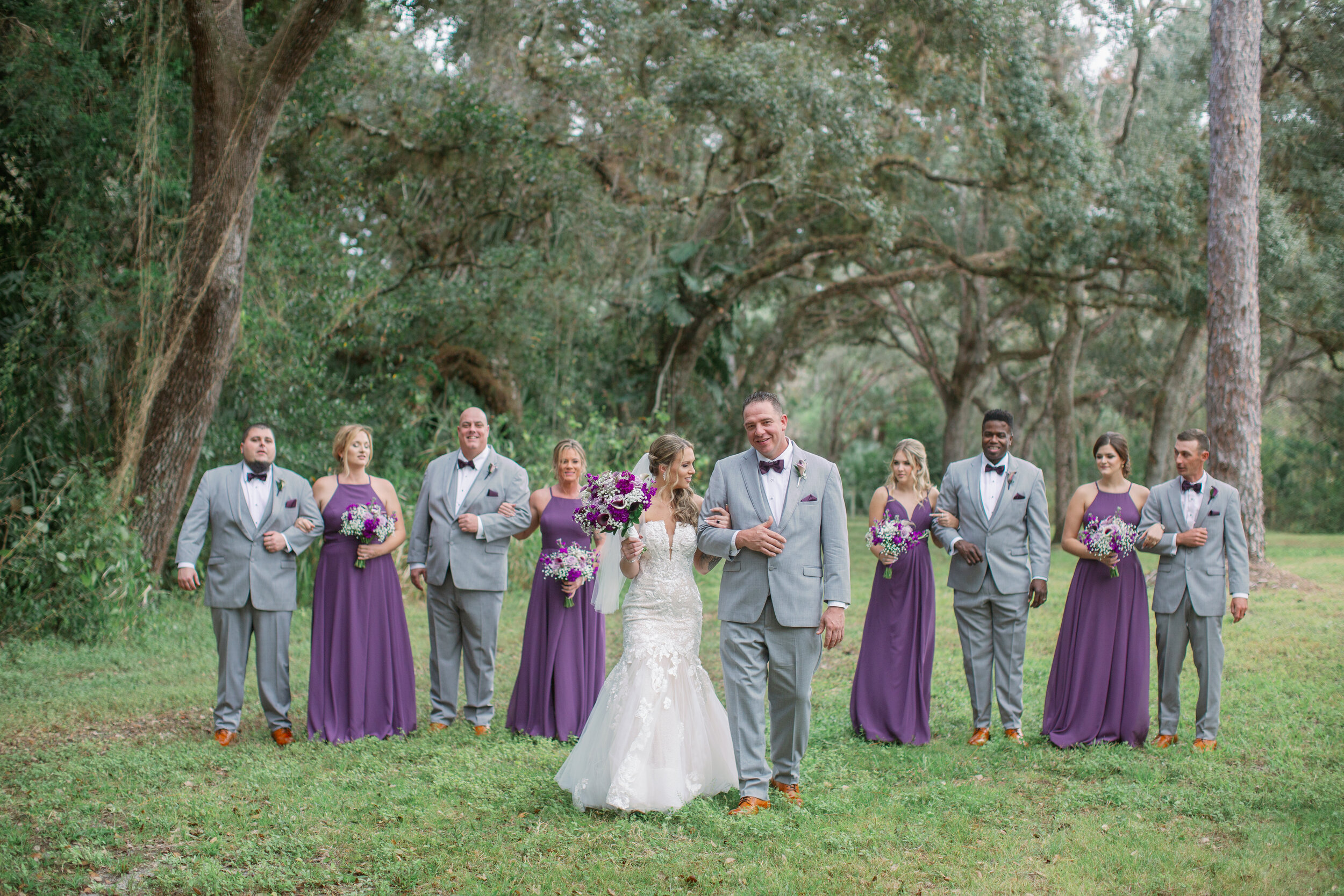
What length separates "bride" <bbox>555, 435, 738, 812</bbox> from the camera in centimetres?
532

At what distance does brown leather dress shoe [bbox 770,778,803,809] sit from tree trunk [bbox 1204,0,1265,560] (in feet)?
30.5

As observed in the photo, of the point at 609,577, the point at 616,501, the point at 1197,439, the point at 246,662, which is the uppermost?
the point at 1197,439

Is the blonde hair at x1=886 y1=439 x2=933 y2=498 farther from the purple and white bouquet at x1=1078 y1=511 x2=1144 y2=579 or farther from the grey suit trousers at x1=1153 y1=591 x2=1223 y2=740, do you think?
the grey suit trousers at x1=1153 y1=591 x2=1223 y2=740

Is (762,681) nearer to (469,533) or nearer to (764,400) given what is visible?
(764,400)

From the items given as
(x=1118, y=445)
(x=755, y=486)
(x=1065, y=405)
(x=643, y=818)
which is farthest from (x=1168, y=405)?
(x=643, y=818)

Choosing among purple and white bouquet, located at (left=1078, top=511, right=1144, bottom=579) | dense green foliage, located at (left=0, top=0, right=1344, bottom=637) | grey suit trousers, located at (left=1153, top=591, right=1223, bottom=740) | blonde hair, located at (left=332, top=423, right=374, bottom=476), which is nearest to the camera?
grey suit trousers, located at (left=1153, top=591, right=1223, bottom=740)

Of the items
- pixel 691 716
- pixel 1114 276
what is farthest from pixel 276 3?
pixel 1114 276

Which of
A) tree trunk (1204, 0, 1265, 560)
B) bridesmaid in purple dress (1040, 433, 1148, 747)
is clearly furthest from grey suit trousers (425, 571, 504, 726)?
tree trunk (1204, 0, 1265, 560)

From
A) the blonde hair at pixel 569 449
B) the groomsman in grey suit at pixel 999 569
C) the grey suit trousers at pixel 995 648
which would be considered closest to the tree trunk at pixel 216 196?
the blonde hair at pixel 569 449

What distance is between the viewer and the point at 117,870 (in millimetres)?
4629

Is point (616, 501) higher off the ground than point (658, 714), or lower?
higher

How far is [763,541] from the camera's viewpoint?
5.26m

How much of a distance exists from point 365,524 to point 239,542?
816 mm

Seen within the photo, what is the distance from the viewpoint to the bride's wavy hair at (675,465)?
572 cm
